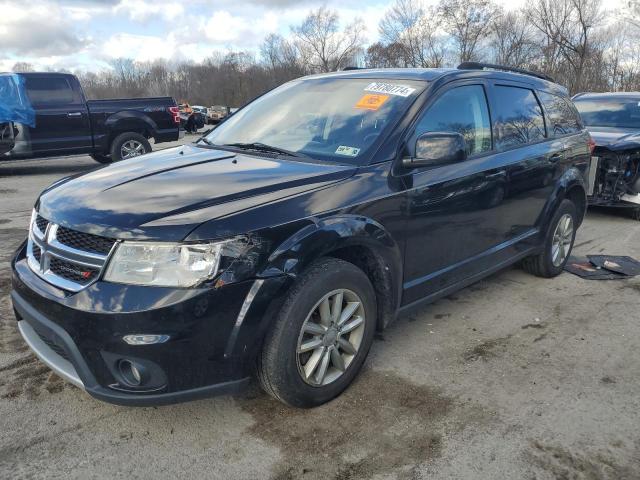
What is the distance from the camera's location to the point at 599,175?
24.3 ft

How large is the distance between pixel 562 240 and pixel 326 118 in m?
2.88

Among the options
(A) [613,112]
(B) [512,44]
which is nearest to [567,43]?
(B) [512,44]

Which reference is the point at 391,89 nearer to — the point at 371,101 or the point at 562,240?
the point at 371,101

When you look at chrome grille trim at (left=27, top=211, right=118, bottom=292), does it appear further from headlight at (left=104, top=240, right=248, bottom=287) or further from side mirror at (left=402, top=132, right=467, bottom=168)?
side mirror at (left=402, top=132, right=467, bottom=168)

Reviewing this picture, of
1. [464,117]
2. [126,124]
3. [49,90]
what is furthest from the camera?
[126,124]

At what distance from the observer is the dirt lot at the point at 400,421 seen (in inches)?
95.3

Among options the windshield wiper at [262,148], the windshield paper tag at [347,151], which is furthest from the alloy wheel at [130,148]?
the windshield paper tag at [347,151]

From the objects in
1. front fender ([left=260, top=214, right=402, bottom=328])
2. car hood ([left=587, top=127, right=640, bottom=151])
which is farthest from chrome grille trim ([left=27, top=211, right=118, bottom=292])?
car hood ([left=587, top=127, right=640, bottom=151])

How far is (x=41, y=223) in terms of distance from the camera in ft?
9.08

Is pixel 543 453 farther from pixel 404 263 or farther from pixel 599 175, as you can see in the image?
pixel 599 175

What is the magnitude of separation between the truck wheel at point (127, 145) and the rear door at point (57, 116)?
51cm

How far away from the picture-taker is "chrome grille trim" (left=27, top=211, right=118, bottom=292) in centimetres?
232

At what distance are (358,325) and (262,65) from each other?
7319cm

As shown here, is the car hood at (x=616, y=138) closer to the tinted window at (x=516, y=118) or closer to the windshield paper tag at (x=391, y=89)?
the tinted window at (x=516, y=118)
